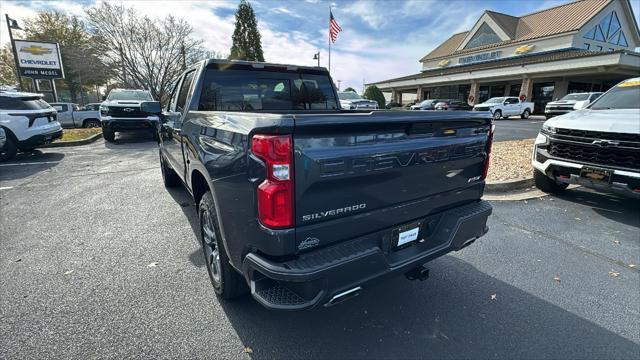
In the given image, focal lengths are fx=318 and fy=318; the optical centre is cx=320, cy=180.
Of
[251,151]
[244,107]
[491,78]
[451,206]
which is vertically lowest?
[451,206]

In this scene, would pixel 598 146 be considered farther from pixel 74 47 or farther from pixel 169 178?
pixel 74 47

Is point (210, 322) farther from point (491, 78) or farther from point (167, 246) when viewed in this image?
point (491, 78)

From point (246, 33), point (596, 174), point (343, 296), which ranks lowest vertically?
point (343, 296)

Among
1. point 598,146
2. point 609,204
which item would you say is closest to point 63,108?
point 598,146

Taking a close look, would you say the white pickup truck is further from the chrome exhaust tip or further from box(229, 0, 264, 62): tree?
box(229, 0, 264, 62): tree

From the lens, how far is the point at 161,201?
17.3 feet

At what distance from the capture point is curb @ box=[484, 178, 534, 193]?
220 inches

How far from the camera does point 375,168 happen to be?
1926 mm

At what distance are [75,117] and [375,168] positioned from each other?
66.1ft

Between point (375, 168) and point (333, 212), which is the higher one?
point (375, 168)

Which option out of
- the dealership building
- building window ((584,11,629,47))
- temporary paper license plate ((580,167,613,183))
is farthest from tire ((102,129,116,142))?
building window ((584,11,629,47))

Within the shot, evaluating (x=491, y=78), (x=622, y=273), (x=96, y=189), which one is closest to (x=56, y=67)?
(x=96, y=189)

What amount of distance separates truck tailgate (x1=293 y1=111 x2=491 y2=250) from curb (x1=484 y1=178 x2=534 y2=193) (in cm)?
351

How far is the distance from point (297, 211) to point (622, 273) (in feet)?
11.6
